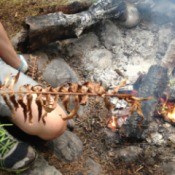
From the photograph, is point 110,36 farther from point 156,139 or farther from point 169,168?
point 169,168

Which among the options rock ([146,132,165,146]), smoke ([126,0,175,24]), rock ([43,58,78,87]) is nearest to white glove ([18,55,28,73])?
rock ([43,58,78,87])

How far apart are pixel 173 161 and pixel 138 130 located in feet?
1.41

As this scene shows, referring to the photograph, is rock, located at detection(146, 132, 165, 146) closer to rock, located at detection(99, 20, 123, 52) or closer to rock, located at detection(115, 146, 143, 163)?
rock, located at detection(115, 146, 143, 163)

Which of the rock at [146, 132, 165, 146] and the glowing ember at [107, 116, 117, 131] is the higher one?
the glowing ember at [107, 116, 117, 131]

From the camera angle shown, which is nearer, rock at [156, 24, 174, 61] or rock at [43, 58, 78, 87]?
rock at [43, 58, 78, 87]

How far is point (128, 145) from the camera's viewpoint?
3.21 meters

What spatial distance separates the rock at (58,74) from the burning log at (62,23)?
0.28 m

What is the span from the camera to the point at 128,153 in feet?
10.1

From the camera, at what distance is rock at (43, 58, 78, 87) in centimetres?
355

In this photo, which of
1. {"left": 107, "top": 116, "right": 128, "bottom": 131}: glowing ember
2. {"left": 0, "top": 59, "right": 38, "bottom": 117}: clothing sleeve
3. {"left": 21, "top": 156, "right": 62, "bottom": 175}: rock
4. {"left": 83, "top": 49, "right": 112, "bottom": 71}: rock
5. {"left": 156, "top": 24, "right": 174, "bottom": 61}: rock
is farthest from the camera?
{"left": 156, "top": 24, "right": 174, "bottom": 61}: rock

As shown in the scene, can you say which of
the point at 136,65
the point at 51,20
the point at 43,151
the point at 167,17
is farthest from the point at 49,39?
the point at 167,17

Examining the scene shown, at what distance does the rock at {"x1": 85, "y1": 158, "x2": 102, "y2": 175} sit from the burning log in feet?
4.78

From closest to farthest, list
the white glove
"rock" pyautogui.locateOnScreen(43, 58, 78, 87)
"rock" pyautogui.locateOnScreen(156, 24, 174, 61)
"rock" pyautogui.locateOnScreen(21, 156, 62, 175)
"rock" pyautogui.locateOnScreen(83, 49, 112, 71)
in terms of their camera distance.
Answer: "rock" pyautogui.locateOnScreen(21, 156, 62, 175) → the white glove → "rock" pyautogui.locateOnScreen(43, 58, 78, 87) → "rock" pyautogui.locateOnScreen(83, 49, 112, 71) → "rock" pyautogui.locateOnScreen(156, 24, 174, 61)

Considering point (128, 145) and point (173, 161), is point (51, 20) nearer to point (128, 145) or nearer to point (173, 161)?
point (128, 145)
